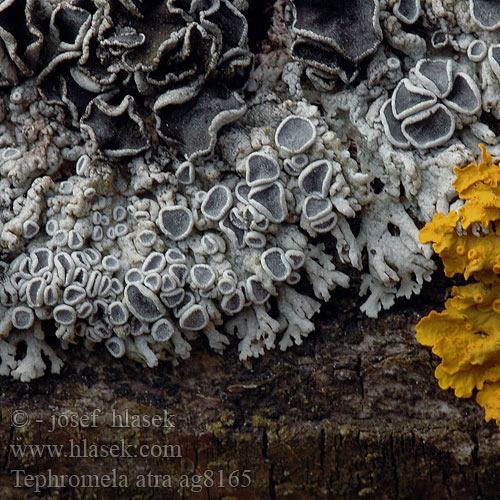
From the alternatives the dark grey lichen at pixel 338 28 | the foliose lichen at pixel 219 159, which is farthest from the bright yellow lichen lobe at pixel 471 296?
the dark grey lichen at pixel 338 28

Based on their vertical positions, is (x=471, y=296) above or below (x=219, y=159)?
below

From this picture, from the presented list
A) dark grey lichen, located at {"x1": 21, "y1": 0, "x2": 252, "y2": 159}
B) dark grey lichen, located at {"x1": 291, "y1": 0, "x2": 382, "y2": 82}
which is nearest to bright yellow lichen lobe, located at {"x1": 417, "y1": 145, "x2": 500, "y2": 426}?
dark grey lichen, located at {"x1": 291, "y1": 0, "x2": 382, "y2": 82}

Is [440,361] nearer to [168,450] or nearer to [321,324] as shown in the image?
[321,324]

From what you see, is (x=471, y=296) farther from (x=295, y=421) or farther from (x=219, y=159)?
(x=219, y=159)

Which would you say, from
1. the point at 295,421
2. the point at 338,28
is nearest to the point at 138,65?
the point at 338,28

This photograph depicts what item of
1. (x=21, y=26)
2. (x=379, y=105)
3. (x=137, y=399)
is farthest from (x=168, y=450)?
(x=21, y=26)

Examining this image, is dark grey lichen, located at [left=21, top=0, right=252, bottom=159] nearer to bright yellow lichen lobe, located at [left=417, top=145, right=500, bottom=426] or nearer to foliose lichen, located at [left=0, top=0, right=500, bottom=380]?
foliose lichen, located at [left=0, top=0, right=500, bottom=380]

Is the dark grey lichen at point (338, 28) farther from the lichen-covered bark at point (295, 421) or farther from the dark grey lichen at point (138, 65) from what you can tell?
the lichen-covered bark at point (295, 421)
